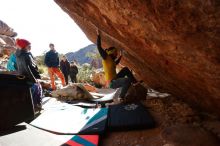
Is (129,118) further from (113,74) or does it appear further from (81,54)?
(81,54)

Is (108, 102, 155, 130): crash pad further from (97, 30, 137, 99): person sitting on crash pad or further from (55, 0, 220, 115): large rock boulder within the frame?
(55, 0, 220, 115): large rock boulder

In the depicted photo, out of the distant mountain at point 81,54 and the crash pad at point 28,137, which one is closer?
the crash pad at point 28,137

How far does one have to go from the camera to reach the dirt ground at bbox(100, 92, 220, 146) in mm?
4619

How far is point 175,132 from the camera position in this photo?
16.2ft

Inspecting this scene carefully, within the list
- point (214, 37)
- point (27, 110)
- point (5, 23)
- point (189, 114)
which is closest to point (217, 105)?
point (189, 114)

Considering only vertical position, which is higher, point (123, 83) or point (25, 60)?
point (25, 60)

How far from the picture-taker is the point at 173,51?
186 inches

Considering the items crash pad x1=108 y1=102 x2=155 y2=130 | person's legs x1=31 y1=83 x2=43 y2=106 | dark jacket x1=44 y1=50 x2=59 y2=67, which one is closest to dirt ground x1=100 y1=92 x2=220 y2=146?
crash pad x1=108 y1=102 x2=155 y2=130

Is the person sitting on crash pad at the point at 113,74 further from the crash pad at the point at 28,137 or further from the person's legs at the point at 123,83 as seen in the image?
the crash pad at the point at 28,137

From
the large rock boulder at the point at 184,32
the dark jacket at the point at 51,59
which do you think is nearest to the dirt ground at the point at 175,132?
the large rock boulder at the point at 184,32

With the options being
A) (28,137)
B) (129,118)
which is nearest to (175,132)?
(129,118)

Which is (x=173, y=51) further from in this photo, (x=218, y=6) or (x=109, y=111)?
(x=109, y=111)

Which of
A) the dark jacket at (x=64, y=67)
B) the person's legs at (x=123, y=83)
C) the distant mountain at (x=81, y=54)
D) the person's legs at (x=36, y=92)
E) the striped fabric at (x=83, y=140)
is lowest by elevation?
the striped fabric at (x=83, y=140)

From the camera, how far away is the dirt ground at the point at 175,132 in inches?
182
